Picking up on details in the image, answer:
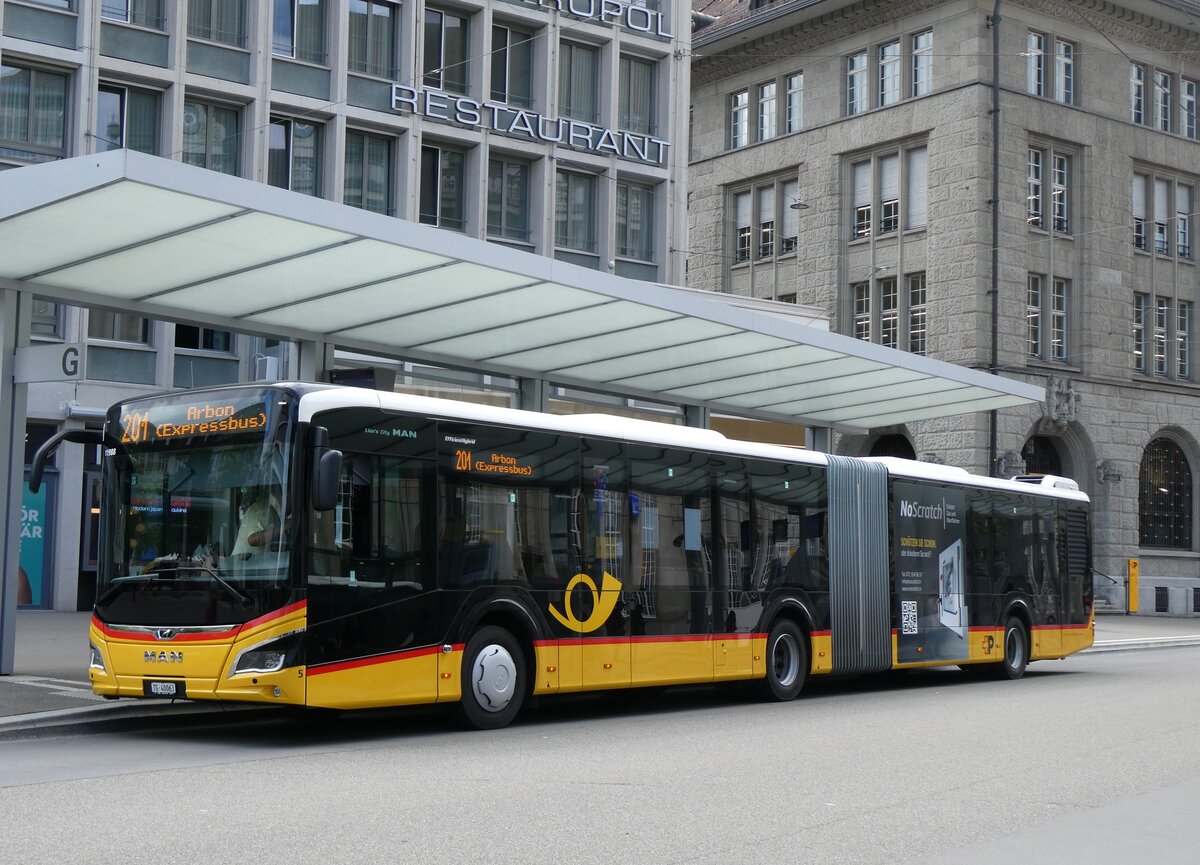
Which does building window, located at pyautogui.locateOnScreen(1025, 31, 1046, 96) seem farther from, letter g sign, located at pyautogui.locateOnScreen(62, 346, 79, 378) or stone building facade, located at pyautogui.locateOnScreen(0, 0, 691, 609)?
letter g sign, located at pyautogui.locateOnScreen(62, 346, 79, 378)

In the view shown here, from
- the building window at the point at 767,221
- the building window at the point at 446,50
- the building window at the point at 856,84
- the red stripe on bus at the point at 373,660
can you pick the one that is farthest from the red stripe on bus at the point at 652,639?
the building window at the point at 767,221

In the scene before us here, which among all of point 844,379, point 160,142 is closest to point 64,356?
point 844,379

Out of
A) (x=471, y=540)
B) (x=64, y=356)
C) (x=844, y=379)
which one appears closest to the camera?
(x=471, y=540)

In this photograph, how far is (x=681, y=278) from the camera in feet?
123

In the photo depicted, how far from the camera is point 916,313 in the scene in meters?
45.5

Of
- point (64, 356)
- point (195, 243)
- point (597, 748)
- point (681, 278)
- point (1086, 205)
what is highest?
point (1086, 205)

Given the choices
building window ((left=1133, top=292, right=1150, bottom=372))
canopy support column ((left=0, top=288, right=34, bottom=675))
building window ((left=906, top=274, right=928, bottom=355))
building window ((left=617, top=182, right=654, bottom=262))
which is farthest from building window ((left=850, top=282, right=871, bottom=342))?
canopy support column ((left=0, top=288, right=34, bottom=675))

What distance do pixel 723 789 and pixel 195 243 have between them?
733 centimetres

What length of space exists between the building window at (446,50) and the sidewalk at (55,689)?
13.4 metres

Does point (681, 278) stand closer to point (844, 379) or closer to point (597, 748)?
point (844, 379)

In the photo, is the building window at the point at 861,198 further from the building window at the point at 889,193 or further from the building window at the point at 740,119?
the building window at the point at 740,119

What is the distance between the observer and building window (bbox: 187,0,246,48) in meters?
30.2

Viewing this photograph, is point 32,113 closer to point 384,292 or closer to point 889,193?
point 384,292

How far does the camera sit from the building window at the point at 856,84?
155ft
